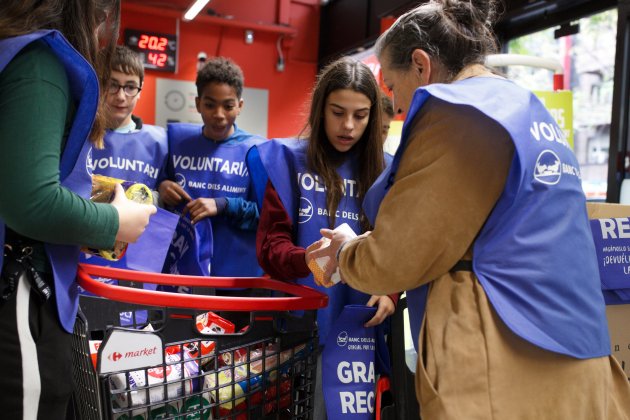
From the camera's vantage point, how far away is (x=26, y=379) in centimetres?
98

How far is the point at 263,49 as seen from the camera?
771cm

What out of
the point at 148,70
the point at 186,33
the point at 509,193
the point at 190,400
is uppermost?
the point at 186,33

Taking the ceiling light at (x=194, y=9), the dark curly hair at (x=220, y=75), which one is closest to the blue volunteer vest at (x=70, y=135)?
the dark curly hair at (x=220, y=75)

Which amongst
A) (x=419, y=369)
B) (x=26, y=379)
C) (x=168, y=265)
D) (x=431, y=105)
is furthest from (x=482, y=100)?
(x=168, y=265)

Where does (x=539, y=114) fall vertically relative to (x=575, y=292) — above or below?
above

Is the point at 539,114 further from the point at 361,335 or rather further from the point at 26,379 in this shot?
the point at 26,379

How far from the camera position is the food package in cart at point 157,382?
103 cm

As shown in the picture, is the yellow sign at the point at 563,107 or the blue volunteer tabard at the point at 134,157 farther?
the yellow sign at the point at 563,107

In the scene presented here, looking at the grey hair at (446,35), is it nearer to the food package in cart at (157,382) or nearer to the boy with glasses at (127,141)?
the food package in cart at (157,382)

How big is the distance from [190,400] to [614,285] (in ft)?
4.20

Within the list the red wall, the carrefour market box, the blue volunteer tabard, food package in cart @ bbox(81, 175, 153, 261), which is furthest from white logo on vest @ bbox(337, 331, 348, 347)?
the red wall

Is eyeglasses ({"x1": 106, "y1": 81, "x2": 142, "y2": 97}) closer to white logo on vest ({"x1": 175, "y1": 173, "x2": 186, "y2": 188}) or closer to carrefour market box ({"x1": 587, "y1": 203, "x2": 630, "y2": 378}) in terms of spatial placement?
white logo on vest ({"x1": 175, "y1": 173, "x2": 186, "y2": 188})

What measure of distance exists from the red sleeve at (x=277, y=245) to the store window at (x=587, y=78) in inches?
115

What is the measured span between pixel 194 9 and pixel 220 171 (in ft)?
15.1
